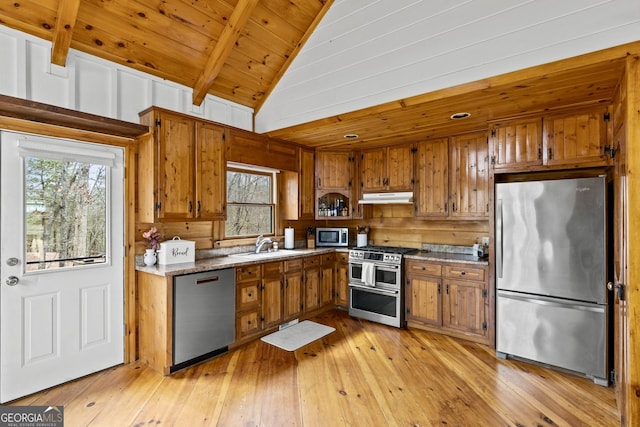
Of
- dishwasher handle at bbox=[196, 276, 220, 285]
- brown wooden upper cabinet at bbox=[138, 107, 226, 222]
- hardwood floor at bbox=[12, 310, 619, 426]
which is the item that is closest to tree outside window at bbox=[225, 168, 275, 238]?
brown wooden upper cabinet at bbox=[138, 107, 226, 222]

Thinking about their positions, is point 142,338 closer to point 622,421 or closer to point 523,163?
point 622,421

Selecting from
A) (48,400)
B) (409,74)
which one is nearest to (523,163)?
(409,74)

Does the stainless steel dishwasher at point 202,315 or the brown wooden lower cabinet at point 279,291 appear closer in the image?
the stainless steel dishwasher at point 202,315

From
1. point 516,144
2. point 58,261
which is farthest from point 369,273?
point 58,261

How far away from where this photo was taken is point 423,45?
9.55 feet

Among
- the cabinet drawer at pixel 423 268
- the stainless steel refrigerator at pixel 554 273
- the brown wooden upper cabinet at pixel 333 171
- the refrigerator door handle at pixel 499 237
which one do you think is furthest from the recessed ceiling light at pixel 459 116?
the brown wooden upper cabinet at pixel 333 171

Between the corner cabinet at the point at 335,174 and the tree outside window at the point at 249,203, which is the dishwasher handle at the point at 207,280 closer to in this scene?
the tree outside window at the point at 249,203

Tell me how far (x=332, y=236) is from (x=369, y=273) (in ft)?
3.25

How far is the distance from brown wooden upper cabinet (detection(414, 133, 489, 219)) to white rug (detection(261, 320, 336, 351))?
6.60 feet

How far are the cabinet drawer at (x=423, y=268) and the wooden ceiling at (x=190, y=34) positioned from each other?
293 centimetres

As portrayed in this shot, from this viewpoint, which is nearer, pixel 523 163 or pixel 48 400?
pixel 48 400

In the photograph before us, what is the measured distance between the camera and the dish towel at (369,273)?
4332 mm

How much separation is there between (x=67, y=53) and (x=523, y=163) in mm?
4392

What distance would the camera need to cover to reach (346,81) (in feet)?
11.3
